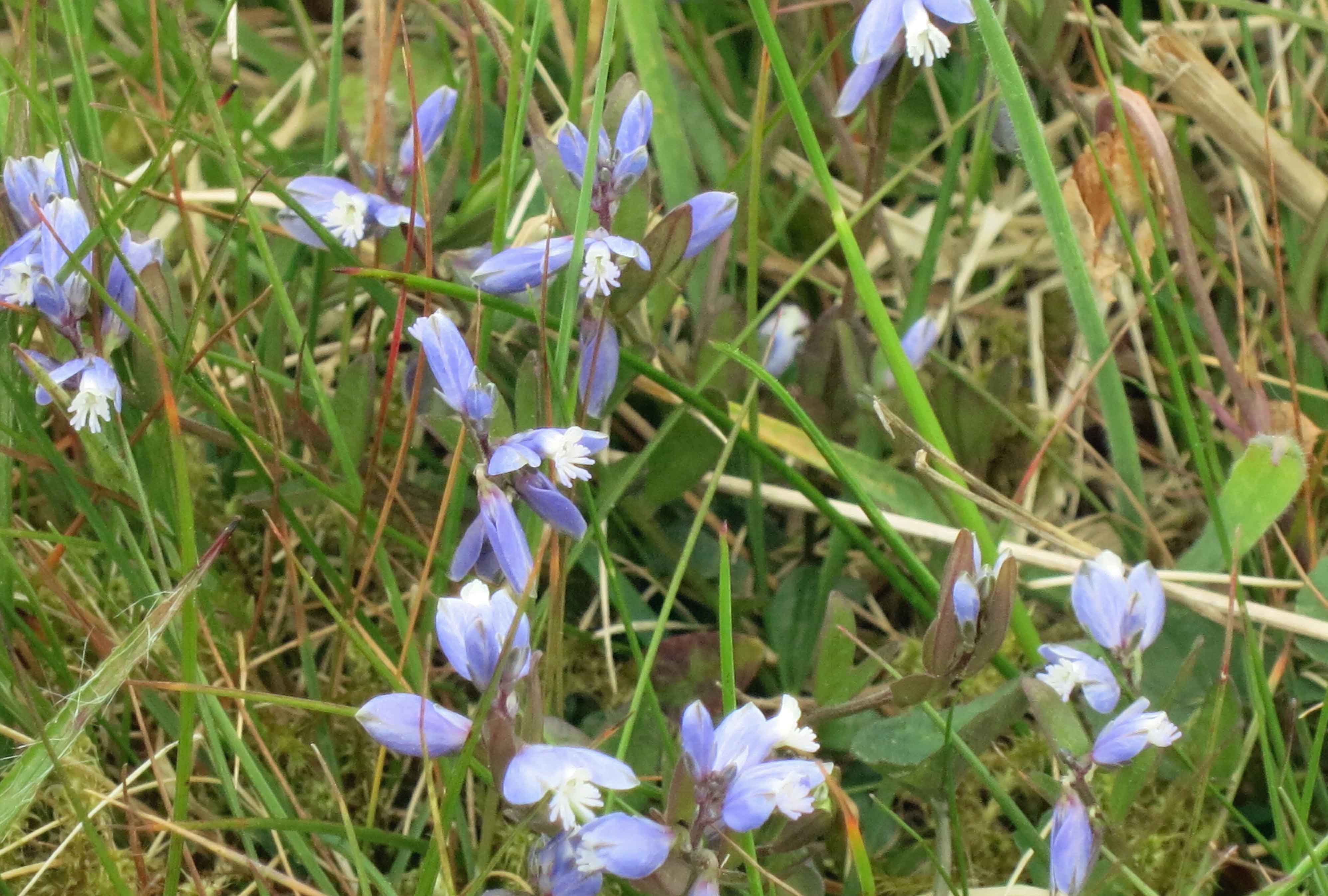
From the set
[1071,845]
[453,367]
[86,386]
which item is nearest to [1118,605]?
[1071,845]

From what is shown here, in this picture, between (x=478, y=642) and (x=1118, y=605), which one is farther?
(x=1118, y=605)

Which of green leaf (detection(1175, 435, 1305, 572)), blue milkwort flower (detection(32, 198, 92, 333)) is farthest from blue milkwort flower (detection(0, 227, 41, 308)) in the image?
green leaf (detection(1175, 435, 1305, 572))

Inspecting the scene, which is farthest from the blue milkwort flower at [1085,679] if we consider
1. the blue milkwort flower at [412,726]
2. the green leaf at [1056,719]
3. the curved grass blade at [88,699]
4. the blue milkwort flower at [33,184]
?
the blue milkwort flower at [33,184]

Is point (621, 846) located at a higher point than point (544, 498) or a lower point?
lower

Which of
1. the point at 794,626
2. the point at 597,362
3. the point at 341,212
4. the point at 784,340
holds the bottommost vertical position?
the point at 794,626

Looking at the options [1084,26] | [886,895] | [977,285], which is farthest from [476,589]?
[1084,26]

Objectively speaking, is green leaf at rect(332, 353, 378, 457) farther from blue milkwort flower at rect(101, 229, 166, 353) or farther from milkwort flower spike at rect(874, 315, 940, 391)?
milkwort flower spike at rect(874, 315, 940, 391)

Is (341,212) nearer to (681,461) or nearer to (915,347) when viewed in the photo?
(681,461)
